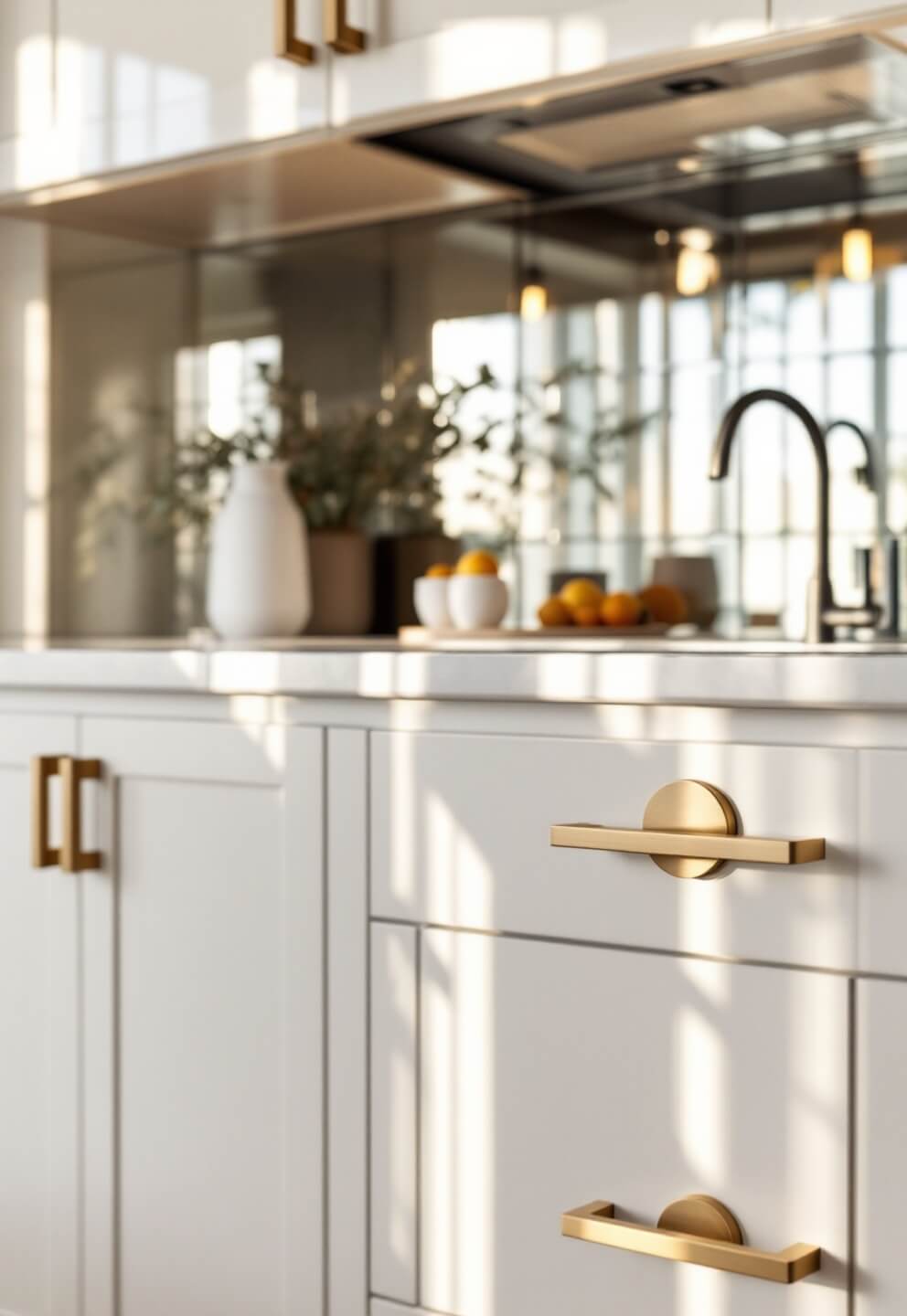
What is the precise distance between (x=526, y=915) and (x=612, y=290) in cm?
105

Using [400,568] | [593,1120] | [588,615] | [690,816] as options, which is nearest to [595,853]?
[690,816]

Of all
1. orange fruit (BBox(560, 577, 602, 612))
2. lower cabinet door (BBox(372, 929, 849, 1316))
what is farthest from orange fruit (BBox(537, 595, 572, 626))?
lower cabinet door (BBox(372, 929, 849, 1316))

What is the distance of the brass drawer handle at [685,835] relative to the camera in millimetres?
1203

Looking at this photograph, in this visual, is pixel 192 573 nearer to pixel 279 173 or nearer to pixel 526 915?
pixel 279 173

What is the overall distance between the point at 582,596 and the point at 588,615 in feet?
0.09

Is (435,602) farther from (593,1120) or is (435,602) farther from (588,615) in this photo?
(593,1120)

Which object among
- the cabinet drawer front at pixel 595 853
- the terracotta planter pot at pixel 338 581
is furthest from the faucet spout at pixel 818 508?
the terracotta planter pot at pixel 338 581

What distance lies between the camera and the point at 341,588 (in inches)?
90.7

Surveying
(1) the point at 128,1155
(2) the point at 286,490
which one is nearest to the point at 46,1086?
(1) the point at 128,1155

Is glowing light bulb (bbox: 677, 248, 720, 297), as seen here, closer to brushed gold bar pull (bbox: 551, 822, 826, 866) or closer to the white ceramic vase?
the white ceramic vase

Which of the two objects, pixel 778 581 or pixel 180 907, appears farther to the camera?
pixel 778 581

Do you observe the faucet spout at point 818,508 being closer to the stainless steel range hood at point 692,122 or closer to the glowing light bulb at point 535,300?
the stainless steel range hood at point 692,122

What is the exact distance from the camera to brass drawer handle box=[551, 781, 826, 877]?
120 cm

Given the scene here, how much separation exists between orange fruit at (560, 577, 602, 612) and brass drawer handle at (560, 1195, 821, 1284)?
85 centimetres
